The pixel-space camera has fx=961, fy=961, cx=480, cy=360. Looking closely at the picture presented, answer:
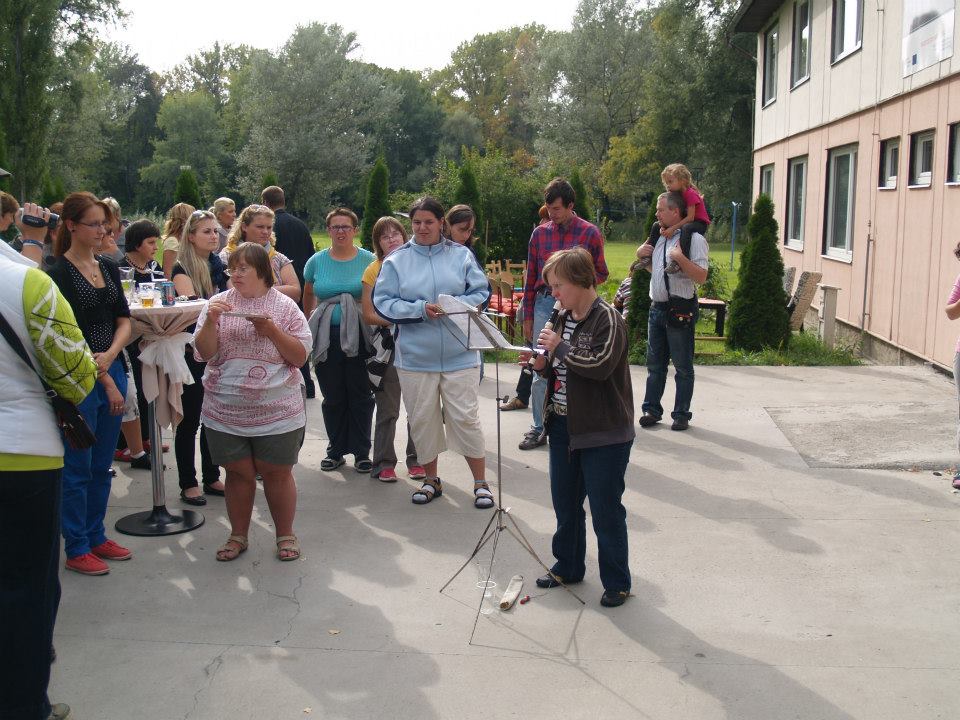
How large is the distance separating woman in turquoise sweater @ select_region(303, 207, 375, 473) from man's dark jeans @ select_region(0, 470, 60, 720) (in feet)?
11.7

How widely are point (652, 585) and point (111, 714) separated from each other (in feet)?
8.51

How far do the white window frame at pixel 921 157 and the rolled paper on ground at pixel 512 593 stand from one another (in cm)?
827

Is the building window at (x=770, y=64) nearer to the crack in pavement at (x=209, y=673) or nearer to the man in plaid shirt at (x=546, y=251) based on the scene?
the man in plaid shirt at (x=546, y=251)

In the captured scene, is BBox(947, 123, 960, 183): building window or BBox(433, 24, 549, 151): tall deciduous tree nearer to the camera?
BBox(947, 123, 960, 183): building window

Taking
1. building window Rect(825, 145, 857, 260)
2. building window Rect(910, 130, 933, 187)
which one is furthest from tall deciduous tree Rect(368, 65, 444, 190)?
building window Rect(910, 130, 933, 187)

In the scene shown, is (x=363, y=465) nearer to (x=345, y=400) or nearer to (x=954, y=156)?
(x=345, y=400)

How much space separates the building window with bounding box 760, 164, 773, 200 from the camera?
20320 millimetres

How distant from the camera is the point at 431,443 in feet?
20.5

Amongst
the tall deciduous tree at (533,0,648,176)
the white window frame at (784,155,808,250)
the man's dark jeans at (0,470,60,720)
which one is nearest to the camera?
the man's dark jeans at (0,470,60,720)

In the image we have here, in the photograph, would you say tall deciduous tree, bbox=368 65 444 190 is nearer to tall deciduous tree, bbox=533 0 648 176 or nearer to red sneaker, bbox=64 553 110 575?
tall deciduous tree, bbox=533 0 648 176

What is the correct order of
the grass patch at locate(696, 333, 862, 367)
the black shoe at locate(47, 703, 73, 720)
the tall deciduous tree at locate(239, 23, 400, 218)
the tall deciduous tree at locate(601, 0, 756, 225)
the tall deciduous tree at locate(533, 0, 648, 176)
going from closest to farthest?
1. the black shoe at locate(47, 703, 73, 720)
2. the grass patch at locate(696, 333, 862, 367)
3. the tall deciduous tree at locate(601, 0, 756, 225)
4. the tall deciduous tree at locate(239, 23, 400, 218)
5. the tall deciduous tree at locate(533, 0, 648, 176)

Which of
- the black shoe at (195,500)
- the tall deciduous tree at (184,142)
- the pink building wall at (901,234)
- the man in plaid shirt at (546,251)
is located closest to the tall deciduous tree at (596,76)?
the tall deciduous tree at (184,142)

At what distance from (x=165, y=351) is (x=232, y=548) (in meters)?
1.24

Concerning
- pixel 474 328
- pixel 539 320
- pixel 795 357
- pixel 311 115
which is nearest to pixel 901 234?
pixel 795 357
